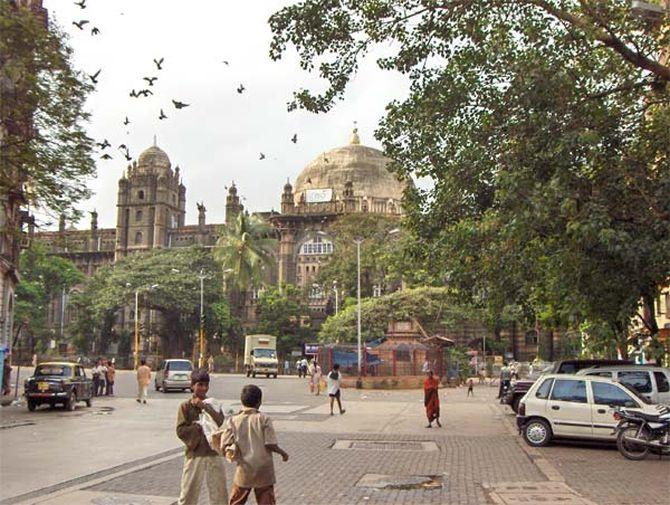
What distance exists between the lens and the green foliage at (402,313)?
164 feet

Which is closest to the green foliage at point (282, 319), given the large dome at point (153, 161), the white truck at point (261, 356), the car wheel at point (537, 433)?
the white truck at point (261, 356)

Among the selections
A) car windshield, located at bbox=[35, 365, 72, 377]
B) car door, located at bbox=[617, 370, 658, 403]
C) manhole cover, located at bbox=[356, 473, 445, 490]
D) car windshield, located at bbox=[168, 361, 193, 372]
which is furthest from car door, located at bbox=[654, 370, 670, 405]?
car windshield, located at bbox=[168, 361, 193, 372]

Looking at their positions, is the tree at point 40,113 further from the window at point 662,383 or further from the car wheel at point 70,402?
the window at point 662,383

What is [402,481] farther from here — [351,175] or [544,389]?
[351,175]

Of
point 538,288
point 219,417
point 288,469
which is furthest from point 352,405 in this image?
point 219,417

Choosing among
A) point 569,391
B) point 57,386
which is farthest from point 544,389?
point 57,386

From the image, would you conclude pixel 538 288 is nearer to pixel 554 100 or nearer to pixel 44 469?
pixel 554 100

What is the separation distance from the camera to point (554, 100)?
546 inches

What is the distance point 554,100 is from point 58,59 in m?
10.3

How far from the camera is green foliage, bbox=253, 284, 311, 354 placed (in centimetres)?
6756

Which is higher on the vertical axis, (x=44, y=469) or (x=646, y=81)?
(x=646, y=81)

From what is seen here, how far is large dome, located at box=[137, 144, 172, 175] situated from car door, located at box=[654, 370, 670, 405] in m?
79.0

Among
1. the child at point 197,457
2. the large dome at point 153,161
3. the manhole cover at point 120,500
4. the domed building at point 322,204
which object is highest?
the large dome at point 153,161

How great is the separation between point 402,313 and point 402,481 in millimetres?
39326
